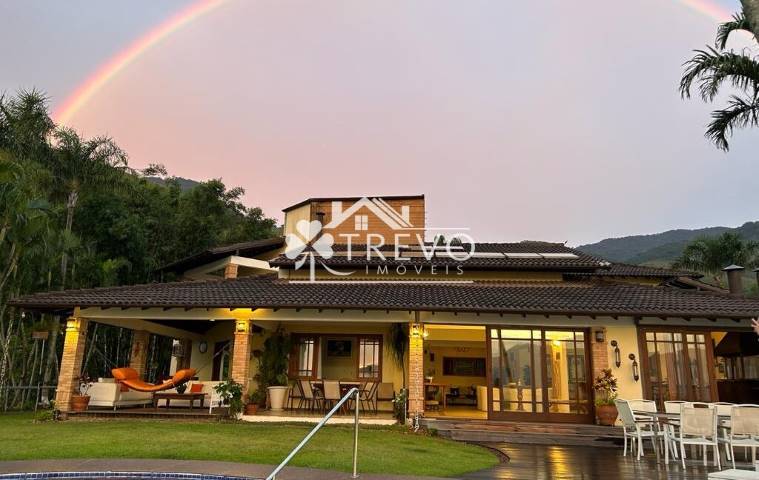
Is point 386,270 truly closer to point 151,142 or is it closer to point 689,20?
point 689,20

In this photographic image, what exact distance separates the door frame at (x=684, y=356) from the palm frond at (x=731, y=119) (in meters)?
5.13

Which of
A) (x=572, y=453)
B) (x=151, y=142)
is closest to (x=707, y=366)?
(x=572, y=453)

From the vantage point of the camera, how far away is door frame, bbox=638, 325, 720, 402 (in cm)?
1230

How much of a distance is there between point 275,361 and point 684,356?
10895mm

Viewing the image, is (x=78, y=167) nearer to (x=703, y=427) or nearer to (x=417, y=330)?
(x=417, y=330)

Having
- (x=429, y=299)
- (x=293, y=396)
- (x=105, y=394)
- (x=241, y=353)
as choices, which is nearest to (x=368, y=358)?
(x=293, y=396)

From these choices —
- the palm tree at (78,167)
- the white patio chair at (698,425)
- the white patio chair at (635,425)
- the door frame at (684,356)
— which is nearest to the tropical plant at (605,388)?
the door frame at (684,356)

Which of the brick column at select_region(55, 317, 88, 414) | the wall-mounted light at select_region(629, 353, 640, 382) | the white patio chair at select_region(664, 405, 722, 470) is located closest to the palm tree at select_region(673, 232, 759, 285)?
the wall-mounted light at select_region(629, 353, 640, 382)

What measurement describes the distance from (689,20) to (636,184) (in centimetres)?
1703

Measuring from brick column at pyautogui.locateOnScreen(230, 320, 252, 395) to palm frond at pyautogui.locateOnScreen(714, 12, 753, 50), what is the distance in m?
11.9

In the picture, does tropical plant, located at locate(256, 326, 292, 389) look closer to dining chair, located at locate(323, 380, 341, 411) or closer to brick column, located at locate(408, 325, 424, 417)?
dining chair, located at locate(323, 380, 341, 411)

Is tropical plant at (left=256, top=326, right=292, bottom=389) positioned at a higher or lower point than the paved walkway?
higher

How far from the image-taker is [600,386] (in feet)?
39.4

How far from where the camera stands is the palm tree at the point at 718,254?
2873 centimetres
